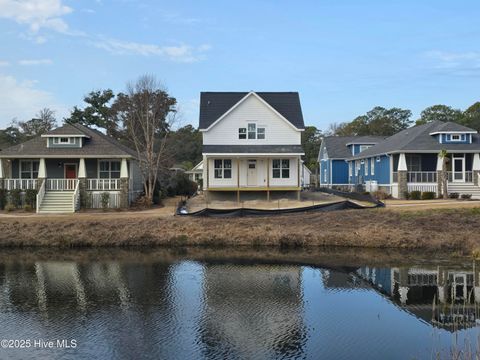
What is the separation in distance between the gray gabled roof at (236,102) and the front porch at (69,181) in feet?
24.7

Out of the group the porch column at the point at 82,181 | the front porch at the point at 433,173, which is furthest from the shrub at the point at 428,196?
the porch column at the point at 82,181

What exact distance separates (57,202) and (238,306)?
70.0ft

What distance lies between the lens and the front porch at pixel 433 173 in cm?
3644

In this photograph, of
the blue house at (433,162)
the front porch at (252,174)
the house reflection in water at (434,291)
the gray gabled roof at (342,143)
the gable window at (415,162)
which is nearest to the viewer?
the house reflection in water at (434,291)

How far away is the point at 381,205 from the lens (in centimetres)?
2948

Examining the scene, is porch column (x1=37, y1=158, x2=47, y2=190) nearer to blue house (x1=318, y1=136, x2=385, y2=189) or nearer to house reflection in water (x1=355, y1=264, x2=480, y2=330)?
house reflection in water (x1=355, y1=264, x2=480, y2=330)

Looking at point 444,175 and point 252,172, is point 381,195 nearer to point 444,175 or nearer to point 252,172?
point 444,175

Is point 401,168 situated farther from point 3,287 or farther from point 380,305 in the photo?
point 3,287

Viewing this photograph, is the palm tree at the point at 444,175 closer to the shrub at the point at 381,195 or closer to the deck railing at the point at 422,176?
the deck railing at the point at 422,176

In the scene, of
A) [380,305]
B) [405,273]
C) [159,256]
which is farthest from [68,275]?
[405,273]

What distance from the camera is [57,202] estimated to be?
3175 centimetres

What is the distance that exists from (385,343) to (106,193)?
24.5 meters

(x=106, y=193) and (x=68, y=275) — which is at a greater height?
(x=106, y=193)

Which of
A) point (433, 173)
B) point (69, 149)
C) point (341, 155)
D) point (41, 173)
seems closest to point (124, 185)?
point (69, 149)
